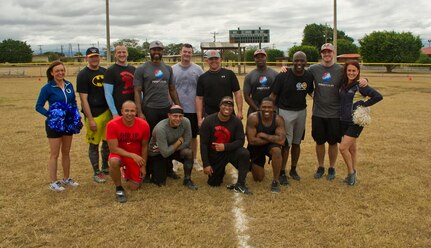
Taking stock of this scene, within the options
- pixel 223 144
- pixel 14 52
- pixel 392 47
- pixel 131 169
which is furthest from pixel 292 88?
pixel 14 52

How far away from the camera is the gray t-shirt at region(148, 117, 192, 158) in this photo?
5.28 meters

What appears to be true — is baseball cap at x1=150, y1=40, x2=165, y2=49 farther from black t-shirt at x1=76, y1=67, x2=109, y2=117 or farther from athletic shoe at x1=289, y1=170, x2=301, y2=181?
athletic shoe at x1=289, y1=170, x2=301, y2=181

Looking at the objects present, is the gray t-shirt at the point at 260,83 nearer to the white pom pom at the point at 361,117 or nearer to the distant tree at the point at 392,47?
the white pom pom at the point at 361,117

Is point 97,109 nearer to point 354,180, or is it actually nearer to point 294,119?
point 294,119

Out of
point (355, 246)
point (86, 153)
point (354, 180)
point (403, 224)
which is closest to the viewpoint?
point (355, 246)

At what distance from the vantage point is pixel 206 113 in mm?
5875

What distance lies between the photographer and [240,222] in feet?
13.8

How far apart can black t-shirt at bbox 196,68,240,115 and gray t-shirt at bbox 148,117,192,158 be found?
540 millimetres

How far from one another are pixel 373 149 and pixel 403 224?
361 centimetres

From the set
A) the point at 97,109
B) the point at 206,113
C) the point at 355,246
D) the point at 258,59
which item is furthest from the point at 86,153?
the point at 355,246

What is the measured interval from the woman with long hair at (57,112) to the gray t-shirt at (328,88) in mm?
3375

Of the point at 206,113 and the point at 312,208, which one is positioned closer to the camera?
the point at 312,208

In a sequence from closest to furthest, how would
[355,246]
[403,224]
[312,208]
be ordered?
[355,246]
[403,224]
[312,208]

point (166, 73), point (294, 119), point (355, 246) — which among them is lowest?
point (355, 246)
